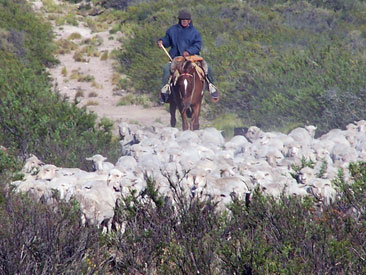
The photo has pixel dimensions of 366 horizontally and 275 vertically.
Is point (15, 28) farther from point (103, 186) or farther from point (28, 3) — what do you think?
point (103, 186)

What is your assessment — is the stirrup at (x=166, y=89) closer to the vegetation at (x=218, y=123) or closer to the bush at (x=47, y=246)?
the vegetation at (x=218, y=123)

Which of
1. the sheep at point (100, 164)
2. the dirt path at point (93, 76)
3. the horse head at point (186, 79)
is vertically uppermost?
the sheep at point (100, 164)

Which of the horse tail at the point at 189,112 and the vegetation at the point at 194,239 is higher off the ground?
the vegetation at the point at 194,239

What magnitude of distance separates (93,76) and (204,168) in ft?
55.8

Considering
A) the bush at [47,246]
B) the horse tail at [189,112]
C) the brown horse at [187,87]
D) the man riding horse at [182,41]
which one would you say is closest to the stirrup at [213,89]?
the man riding horse at [182,41]

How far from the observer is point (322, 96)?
1906 centimetres

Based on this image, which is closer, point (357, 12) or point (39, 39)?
point (39, 39)

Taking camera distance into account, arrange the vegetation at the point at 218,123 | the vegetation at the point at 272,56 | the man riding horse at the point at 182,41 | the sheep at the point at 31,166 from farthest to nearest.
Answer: the vegetation at the point at 272,56, the man riding horse at the point at 182,41, the sheep at the point at 31,166, the vegetation at the point at 218,123

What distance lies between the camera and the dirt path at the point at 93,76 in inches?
889

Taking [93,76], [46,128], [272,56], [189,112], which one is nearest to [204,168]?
[46,128]

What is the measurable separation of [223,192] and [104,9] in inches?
1362

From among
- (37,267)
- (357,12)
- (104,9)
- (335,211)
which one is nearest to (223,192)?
(335,211)

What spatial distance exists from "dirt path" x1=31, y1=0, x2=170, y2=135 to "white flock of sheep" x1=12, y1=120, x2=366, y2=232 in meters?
4.68

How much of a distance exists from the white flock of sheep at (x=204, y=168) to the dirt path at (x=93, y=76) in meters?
4.68
